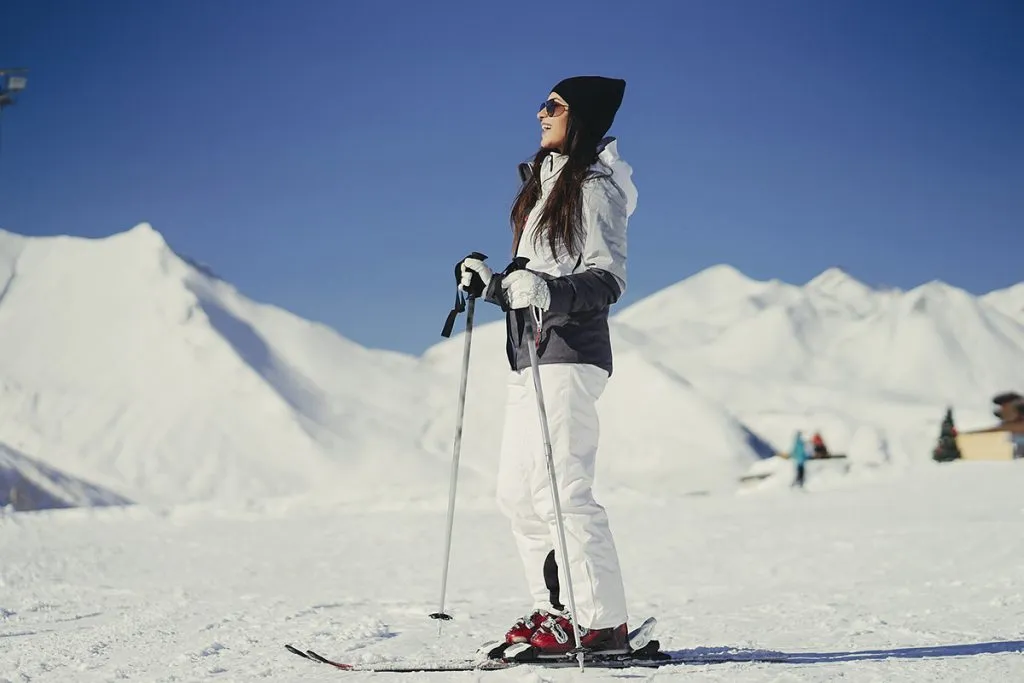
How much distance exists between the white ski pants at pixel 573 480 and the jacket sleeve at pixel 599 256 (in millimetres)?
245

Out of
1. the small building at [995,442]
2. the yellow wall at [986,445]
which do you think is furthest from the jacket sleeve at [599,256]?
the yellow wall at [986,445]

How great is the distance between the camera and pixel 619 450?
46.9 meters

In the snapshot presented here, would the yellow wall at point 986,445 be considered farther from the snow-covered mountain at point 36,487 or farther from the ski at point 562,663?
the ski at point 562,663

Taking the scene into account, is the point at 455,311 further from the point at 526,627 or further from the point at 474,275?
the point at 526,627

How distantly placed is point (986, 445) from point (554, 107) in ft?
118

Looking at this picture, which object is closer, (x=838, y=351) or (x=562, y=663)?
(x=562, y=663)

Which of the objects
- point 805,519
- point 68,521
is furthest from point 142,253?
point 805,519

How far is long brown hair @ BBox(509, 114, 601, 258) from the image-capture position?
11.8 ft

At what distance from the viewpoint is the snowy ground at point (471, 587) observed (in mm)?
3699

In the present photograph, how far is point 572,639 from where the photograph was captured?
3484 mm

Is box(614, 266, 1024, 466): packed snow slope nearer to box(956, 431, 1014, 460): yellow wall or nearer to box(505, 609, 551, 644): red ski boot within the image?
box(956, 431, 1014, 460): yellow wall

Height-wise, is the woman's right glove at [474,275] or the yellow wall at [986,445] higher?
the yellow wall at [986,445]

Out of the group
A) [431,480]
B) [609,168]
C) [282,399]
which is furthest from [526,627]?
[282,399]

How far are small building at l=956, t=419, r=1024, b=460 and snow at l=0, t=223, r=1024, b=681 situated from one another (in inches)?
338
